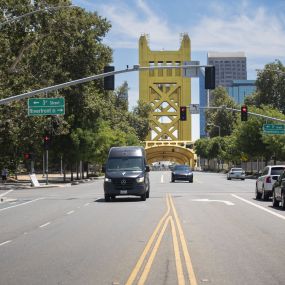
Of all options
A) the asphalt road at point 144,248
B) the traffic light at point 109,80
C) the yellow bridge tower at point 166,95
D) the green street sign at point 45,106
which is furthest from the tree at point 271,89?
the asphalt road at point 144,248

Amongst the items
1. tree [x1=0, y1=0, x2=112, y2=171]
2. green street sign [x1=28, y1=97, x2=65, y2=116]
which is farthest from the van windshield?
tree [x1=0, y1=0, x2=112, y2=171]

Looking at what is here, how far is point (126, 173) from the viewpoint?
29172mm

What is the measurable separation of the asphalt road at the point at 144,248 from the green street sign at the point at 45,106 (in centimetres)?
1348

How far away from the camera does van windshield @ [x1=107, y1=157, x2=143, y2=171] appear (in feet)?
97.8

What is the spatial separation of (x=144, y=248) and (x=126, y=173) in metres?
16.3

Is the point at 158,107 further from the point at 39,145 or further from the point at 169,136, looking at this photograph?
the point at 39,145

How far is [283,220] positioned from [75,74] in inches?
1509

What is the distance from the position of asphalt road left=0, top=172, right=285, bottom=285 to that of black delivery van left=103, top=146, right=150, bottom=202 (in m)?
6.00

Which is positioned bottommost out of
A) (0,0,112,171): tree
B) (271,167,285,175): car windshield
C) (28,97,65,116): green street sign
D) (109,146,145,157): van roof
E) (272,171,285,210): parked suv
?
(272,171,285,210): parked suv

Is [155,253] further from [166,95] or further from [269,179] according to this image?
[166,95]

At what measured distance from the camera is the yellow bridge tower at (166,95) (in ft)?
519

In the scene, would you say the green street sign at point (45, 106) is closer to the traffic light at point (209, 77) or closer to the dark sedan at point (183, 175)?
the traffic light at point (209, 77)

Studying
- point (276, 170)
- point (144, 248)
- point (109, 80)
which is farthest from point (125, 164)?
point (144, 248)

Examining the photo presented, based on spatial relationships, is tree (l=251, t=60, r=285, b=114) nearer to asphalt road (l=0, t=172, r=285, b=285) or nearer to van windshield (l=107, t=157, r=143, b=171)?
van windshield (l=107, t=157, r=143, b=171)
